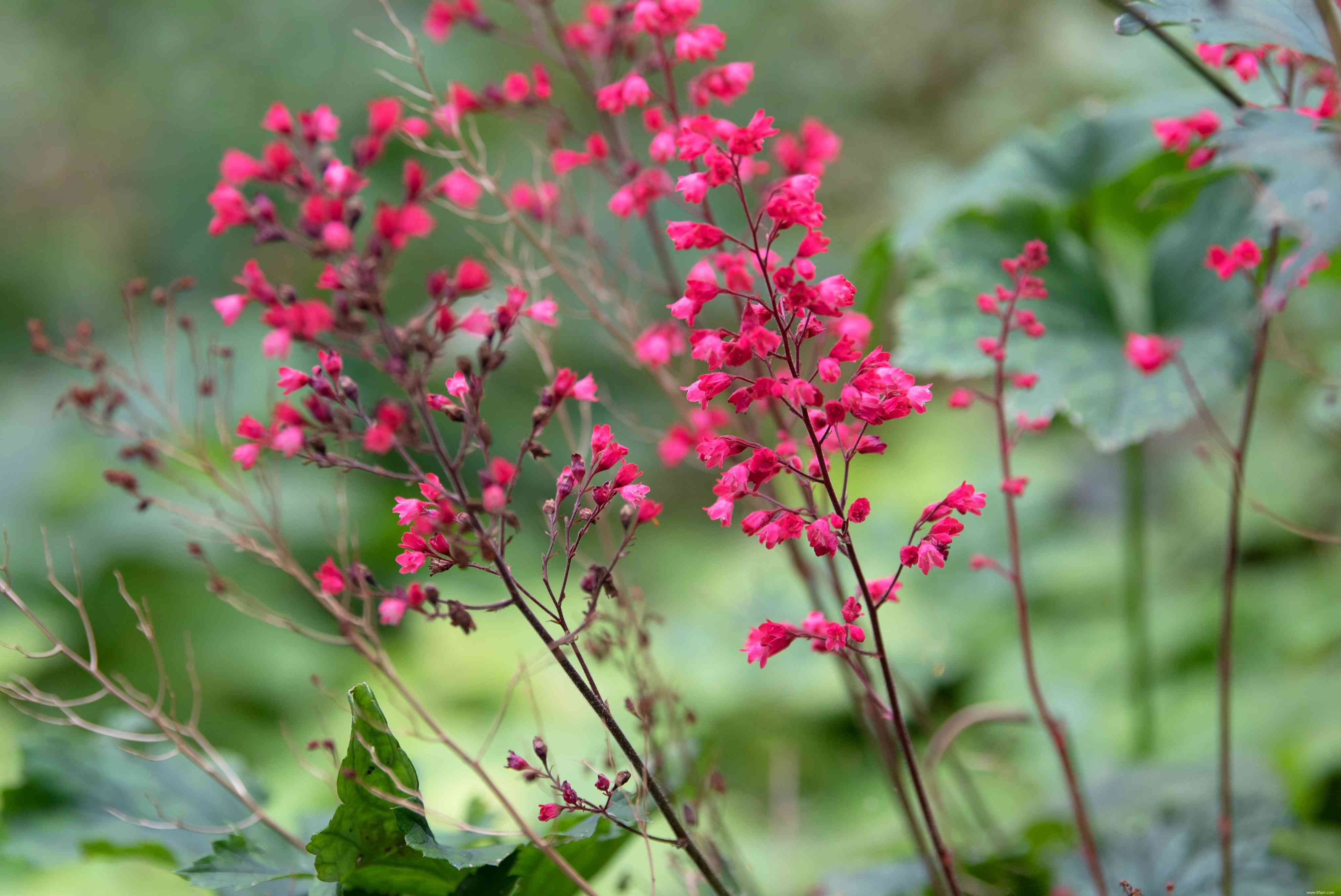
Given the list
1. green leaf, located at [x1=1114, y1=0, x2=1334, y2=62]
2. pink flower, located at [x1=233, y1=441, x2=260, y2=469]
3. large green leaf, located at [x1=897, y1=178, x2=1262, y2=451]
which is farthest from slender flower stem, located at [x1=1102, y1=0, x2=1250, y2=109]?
pink flower, located at [x1=233, y1=441, x2=260, y2=469]

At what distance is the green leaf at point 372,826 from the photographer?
2.11ft

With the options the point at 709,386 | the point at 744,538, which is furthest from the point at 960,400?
the point at 744,538

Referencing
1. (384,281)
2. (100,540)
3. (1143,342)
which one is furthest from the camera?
(100,540)

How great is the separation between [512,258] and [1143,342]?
63cm

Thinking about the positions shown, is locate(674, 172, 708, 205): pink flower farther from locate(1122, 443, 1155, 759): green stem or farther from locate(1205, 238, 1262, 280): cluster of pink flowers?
locate(1122, 443, 1155, 759): green stem

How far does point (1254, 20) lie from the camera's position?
1.91ft

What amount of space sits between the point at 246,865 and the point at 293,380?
391mm

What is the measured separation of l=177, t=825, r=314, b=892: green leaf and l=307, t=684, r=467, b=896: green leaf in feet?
0.13

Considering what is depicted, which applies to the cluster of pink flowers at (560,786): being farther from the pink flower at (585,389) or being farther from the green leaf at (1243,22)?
the green leaf at (1243,22)

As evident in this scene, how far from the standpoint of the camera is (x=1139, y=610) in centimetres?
144

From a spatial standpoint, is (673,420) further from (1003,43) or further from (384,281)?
(384,281)

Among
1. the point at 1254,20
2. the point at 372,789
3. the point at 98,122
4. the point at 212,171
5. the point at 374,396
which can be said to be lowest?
the point at 372,789

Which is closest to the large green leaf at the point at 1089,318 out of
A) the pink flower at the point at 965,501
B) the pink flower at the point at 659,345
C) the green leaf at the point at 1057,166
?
the green leaf at the point at 1057,166

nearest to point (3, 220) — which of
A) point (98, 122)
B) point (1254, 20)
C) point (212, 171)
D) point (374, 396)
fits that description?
point (98, 122)
